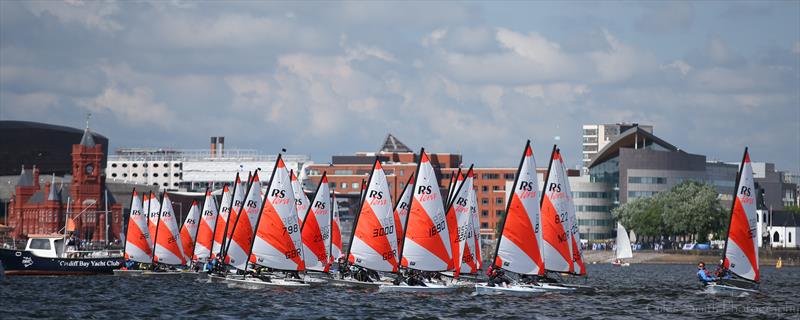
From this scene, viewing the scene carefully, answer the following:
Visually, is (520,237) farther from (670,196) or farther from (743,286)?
(670,196)

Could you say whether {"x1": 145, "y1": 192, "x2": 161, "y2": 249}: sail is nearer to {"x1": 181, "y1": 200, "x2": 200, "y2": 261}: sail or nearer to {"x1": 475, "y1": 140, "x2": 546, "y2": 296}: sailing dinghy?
{"x1": 181, "y1": 200, "x2": 200, "y2": 261}: sail

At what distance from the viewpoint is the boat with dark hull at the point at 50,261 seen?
3903 inches

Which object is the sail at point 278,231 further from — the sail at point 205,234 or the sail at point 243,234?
the sail at point 205,234

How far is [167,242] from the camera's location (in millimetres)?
104062

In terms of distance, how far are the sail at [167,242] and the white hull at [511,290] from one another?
3837 cm

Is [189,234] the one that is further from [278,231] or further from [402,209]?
[278,231]

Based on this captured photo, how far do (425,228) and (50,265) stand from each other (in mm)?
39226

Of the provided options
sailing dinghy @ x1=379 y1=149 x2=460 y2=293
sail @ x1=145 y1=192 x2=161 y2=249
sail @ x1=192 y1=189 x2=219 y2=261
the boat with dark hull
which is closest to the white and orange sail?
sail @ x1=145 y1=192 x2=161 y2=249

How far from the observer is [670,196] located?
193625 millimetres

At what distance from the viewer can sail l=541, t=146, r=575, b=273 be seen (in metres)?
73.4

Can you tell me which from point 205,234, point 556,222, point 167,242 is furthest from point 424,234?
point 167,242

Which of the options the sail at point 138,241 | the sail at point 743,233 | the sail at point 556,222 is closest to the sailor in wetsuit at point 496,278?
the sail at point 556,222

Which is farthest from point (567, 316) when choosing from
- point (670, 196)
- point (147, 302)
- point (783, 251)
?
point (670, 196)

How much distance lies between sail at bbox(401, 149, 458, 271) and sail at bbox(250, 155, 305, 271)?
304 inches
